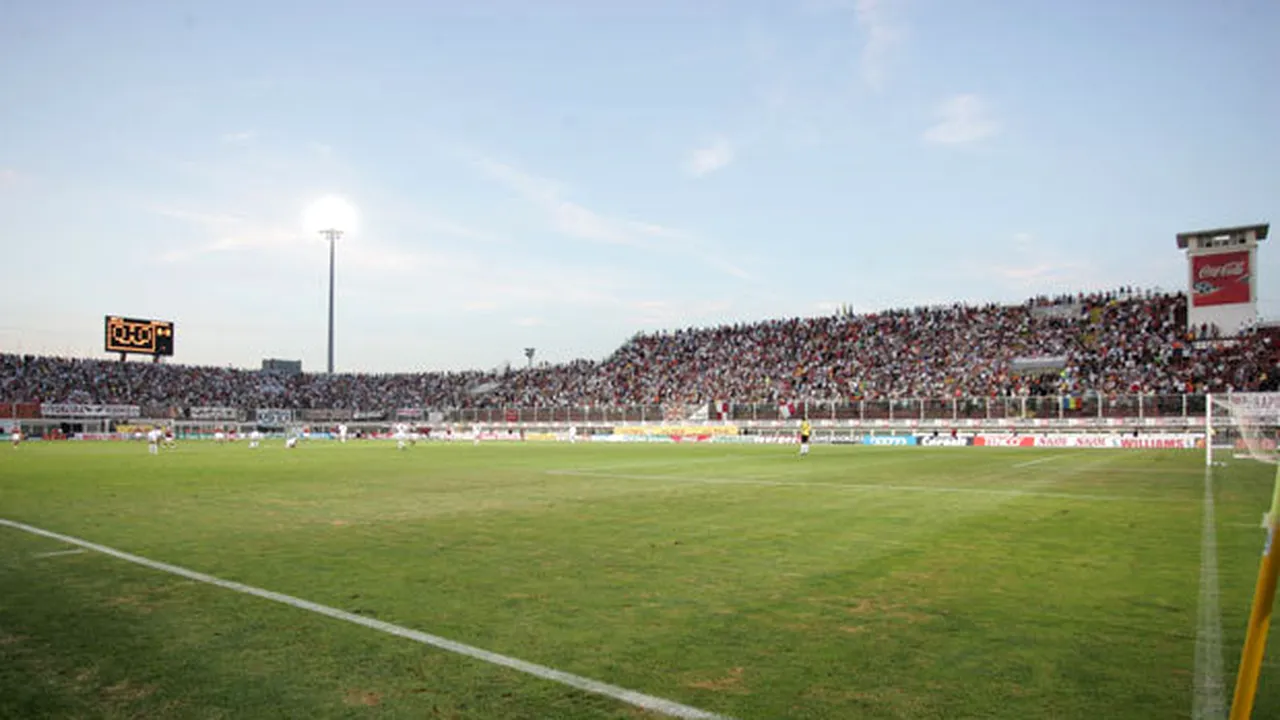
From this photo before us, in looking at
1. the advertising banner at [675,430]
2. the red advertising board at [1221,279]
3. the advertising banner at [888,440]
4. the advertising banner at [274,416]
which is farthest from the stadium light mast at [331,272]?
the red advertising board at [1221,279]

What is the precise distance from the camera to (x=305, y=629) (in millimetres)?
5797

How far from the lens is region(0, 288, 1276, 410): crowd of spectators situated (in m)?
44.9

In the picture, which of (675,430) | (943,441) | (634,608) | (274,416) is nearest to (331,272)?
(274,416)

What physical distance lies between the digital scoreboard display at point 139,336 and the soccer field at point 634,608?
65020 mm

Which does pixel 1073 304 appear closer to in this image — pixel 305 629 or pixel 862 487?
pixel 862 487

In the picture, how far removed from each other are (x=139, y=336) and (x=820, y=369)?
5950cm

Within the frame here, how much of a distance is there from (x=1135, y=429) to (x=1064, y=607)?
126 feet

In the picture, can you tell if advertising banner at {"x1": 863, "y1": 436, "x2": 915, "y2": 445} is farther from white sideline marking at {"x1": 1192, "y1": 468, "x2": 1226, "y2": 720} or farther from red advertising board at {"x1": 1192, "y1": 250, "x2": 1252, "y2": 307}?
white sideline marking at {"x1": 1192, "y1": 468, "x2": 1226, "y2": 720}

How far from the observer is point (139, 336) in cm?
7088

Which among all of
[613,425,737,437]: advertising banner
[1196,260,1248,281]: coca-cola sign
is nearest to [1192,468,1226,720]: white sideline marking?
[613,425,737,437]: advertising banner

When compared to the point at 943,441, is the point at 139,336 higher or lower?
higher

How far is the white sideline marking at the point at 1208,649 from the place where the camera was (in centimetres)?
417

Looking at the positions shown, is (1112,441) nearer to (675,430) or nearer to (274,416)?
(675,430)

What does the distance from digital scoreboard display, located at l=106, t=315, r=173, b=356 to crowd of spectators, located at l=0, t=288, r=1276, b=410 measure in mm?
5896
